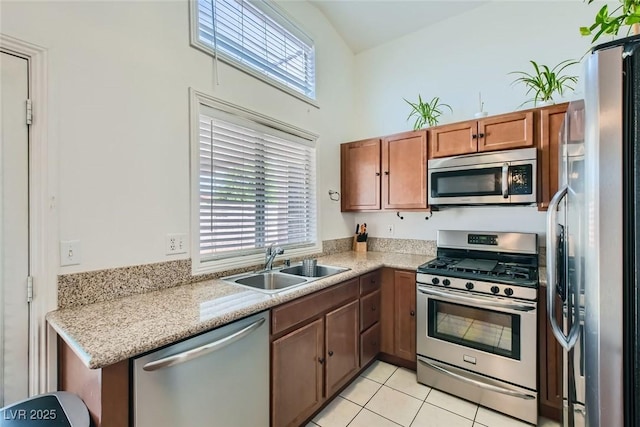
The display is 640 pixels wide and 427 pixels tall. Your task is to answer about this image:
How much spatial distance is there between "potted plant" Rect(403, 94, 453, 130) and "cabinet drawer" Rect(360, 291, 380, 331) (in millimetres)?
1719

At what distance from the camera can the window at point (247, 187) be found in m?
1.97

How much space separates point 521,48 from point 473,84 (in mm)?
437

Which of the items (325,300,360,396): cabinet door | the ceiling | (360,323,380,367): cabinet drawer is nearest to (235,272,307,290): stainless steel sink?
(325,300,360,396): cabinet door

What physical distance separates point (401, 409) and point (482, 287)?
3.35ft

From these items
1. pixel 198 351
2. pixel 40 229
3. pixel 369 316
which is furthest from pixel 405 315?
pixel 40 229

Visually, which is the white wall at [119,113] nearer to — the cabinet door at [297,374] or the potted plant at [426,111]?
the cabinet door at [297,374]

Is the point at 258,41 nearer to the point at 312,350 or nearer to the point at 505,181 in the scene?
the point at 505,181

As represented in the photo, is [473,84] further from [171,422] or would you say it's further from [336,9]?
[171,422]

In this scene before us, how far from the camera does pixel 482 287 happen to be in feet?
6.63

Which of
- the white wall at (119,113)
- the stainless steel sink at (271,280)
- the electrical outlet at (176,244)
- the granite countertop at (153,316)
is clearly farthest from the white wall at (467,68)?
the electrical outlet at (176,244)

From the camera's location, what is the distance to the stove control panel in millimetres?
1883

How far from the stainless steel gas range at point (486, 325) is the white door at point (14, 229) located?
2.35m

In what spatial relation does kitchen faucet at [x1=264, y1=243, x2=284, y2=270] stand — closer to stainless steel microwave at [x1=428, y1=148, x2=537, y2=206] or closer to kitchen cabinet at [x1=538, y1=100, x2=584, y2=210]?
stainless steel microwave at [x1=428, y1=148, x2=537, y2=206]

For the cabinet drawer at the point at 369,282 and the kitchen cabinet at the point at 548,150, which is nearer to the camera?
the kitchen cabinet at the point at 548,150
